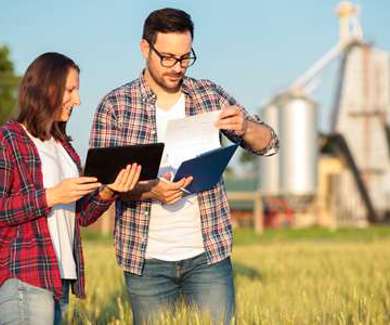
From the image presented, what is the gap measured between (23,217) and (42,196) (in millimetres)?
106

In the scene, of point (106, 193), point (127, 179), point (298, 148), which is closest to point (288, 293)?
point (106, 193)

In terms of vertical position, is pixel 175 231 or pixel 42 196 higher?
pixel 42 196

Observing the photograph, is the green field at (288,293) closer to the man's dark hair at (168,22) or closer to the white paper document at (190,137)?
the white paper document at (190,137)

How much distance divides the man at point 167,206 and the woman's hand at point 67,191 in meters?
0.59

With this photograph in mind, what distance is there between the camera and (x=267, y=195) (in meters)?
36.0

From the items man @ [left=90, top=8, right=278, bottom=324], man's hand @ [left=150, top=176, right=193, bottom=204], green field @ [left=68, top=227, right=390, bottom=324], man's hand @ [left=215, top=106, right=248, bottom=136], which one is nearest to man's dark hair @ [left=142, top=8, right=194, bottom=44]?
man @ [left=90, top=8, right=278, bottom=324]

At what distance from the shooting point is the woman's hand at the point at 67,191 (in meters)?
3.40

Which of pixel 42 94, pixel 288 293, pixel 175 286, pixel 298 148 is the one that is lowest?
pixel 288 293

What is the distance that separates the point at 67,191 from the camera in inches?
134

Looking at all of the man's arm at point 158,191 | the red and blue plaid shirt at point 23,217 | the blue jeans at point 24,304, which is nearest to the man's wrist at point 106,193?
the man's arm at point 158,191

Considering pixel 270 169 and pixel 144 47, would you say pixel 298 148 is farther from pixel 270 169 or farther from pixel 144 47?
pixel 144 47

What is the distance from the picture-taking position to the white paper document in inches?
155

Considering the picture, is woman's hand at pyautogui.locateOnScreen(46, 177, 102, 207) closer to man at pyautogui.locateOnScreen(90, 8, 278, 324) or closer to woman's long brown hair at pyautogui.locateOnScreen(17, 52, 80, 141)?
woman's long brown hair at pyautogui.locateOnScreen(17, 52, 80, 141)

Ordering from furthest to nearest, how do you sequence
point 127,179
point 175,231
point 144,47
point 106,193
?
point 144,47 < point 175,231 < point 106,193 < point 127,179
